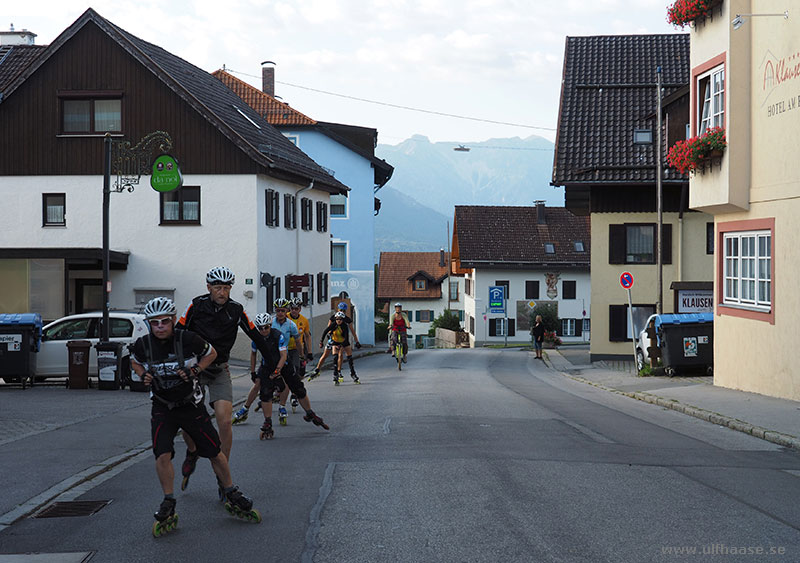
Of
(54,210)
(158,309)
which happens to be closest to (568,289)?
(54,210)

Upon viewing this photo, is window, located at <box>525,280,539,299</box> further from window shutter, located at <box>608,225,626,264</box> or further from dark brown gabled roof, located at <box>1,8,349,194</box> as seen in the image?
window shutter, located at <box>608,225,626,264</box>

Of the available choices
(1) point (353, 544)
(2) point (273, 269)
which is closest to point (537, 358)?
(2) point (273, 269)

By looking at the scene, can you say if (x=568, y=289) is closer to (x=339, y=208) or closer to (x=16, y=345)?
(x=339, y=208)

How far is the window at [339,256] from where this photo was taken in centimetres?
5503

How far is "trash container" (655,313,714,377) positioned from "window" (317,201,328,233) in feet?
67.9

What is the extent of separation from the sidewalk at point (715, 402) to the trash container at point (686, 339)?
465 mm

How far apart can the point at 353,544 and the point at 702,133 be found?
1652 cm

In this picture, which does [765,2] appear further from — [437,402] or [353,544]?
[353,544]

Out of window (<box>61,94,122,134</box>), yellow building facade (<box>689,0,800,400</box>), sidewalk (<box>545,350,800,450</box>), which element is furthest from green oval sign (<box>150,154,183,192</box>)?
yellow building facade (<box>689,0,800,400</box>)

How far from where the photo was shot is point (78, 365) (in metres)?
19.4

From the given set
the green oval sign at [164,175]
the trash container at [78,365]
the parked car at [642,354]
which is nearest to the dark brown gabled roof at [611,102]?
the parked car at [642,354]

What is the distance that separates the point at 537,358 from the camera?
39.6m

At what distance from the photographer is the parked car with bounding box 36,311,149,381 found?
20328 mm

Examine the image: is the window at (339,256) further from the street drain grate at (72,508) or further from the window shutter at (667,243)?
the street drain grate at (72,508)
